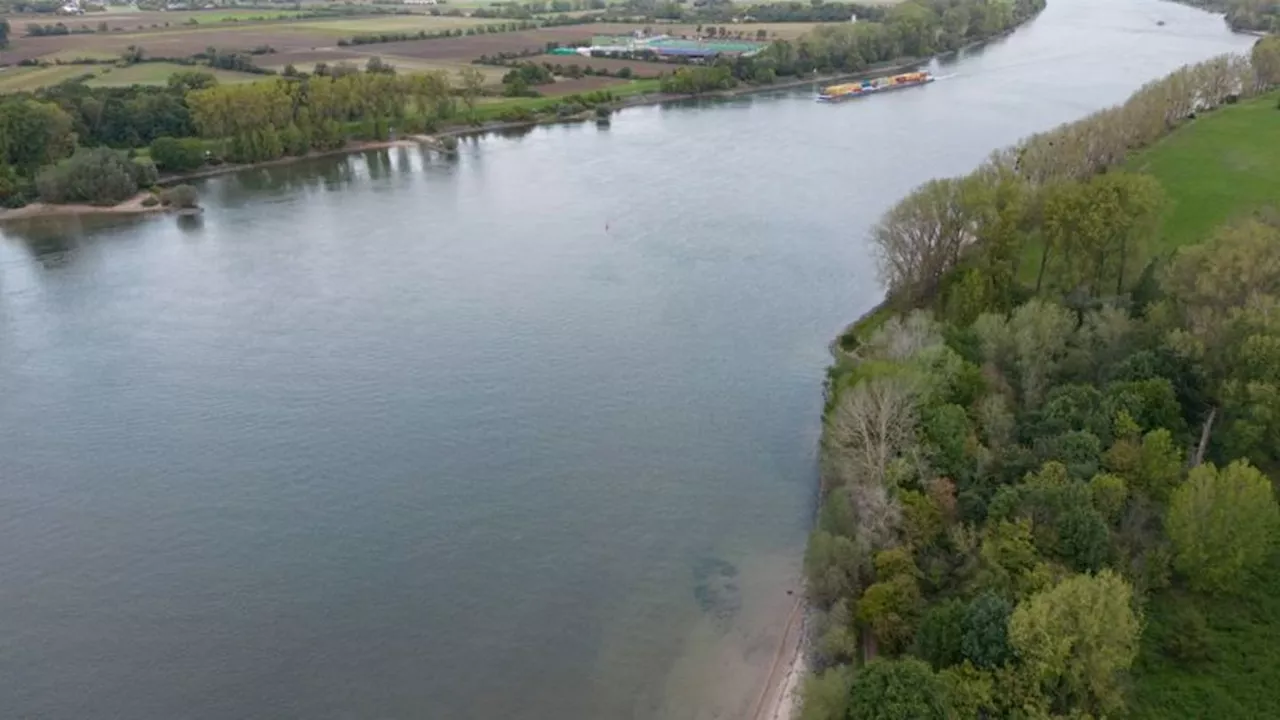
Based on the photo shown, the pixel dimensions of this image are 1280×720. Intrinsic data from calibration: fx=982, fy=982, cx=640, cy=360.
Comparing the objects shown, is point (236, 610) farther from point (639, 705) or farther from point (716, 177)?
point (716, 177)

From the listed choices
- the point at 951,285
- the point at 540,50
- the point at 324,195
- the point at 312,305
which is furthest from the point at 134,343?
the point at 540,50

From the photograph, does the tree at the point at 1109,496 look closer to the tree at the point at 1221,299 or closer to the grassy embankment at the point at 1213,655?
the grassy embankment at the point at 1213,655

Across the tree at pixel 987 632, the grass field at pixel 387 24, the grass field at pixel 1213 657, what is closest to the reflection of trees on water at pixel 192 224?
the tree at pixel 987 632

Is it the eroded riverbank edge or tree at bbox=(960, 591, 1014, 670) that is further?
the eroded riverbank edge

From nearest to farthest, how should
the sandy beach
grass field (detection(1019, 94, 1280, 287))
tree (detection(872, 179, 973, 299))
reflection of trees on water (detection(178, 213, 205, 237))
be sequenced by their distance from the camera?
1. tree (detection(872, 179, 973, 299))
2. grass field (detection(1019, 94, 1280, 287))
3. reflection of trees on water (detection(178, 213, 205, 237))
4. the sandy beach

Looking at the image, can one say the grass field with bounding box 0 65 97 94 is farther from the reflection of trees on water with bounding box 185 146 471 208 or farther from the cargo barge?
the cargo barge

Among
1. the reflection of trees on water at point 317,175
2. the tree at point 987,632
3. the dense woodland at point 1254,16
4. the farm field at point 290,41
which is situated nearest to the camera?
the tree at point 987,632

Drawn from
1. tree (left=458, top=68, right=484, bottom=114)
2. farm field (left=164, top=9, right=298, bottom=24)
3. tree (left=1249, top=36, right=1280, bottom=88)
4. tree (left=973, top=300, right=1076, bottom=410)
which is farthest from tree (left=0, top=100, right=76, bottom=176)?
tree (left=1249, top=36, right=1280, bottom=88)
